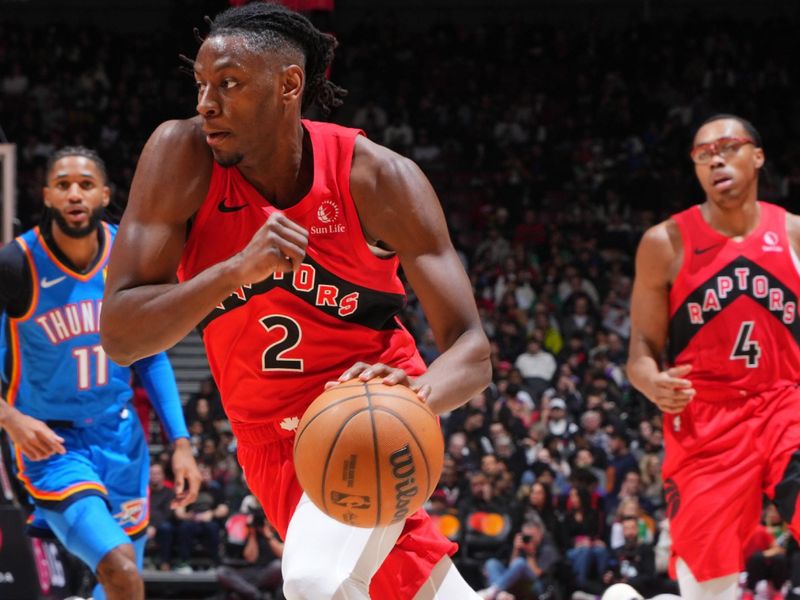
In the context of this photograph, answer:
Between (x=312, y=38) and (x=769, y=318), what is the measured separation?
8.59 feet

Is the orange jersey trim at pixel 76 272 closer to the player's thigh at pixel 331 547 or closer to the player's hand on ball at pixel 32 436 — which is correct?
the player's hand on ball at pixel 32 436

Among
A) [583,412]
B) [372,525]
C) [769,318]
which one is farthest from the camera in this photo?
[583,412]

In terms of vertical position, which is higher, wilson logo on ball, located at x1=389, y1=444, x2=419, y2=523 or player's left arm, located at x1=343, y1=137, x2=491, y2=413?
player's left arm, located at x1=343, y1=137, x2=491, y2=413

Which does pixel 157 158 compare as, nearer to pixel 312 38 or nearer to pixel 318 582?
pixel 312 38

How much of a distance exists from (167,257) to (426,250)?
0.65 metres

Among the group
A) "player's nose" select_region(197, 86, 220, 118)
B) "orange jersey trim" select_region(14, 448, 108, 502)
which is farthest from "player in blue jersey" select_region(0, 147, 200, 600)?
"player's nose" select_region(197, 86, 220, 118)

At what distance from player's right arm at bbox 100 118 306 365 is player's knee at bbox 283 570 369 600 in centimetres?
63

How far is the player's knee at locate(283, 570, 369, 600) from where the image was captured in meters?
2.73

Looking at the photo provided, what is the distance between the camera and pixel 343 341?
3131 millimetres

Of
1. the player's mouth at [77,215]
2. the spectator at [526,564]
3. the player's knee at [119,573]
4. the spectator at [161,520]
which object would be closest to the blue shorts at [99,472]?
the player's knee at [119,573]

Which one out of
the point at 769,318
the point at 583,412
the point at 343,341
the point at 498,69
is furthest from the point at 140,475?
the point at 498,69

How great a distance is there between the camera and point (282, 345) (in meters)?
3.10

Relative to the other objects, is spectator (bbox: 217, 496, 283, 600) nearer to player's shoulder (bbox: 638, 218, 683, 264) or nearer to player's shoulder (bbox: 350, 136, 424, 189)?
player's shoulder (bbox: 638, 218, 683, 264)

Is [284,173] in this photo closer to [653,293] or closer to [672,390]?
[672,390]
